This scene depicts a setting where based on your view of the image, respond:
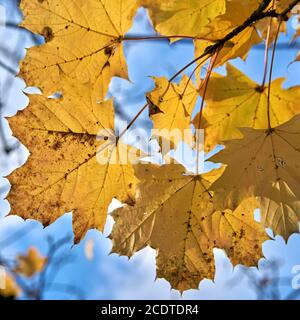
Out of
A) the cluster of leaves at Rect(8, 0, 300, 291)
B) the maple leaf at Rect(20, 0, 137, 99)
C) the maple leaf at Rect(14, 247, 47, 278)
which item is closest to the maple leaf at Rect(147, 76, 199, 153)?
the cluster of leaves at Rect(8, 0, 300, 291)

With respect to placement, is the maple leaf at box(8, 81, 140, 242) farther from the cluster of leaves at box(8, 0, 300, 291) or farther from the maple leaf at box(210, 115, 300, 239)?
the maple leaf at box(210, 115, 300, 239)

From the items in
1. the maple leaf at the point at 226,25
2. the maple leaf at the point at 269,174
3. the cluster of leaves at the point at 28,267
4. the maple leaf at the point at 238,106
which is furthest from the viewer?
the cluster of leaves at the point at 28,267

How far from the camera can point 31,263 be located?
4895 millimetres

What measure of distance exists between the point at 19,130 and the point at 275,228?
2.13 feet

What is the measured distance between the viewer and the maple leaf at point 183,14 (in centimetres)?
119

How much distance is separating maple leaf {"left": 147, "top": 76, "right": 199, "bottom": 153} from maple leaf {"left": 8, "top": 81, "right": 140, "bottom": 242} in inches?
3.9

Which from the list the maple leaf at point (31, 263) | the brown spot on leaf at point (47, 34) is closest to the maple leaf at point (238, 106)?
the brown spot on leaf at point (47, 34)

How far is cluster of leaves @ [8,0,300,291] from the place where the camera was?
1055 millimetres

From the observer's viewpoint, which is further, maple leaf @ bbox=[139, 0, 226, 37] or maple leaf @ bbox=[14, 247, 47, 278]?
maple leaf @ bbox=[14, 247, 47, 278]

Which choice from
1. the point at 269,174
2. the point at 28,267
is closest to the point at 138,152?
the point at 269,174

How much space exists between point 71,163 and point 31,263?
4087 millimetres

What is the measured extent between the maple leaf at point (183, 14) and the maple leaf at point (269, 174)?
34 centimetres

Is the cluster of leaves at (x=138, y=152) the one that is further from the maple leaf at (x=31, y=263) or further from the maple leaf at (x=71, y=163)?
the maple leaf at (x=31, y=263)
